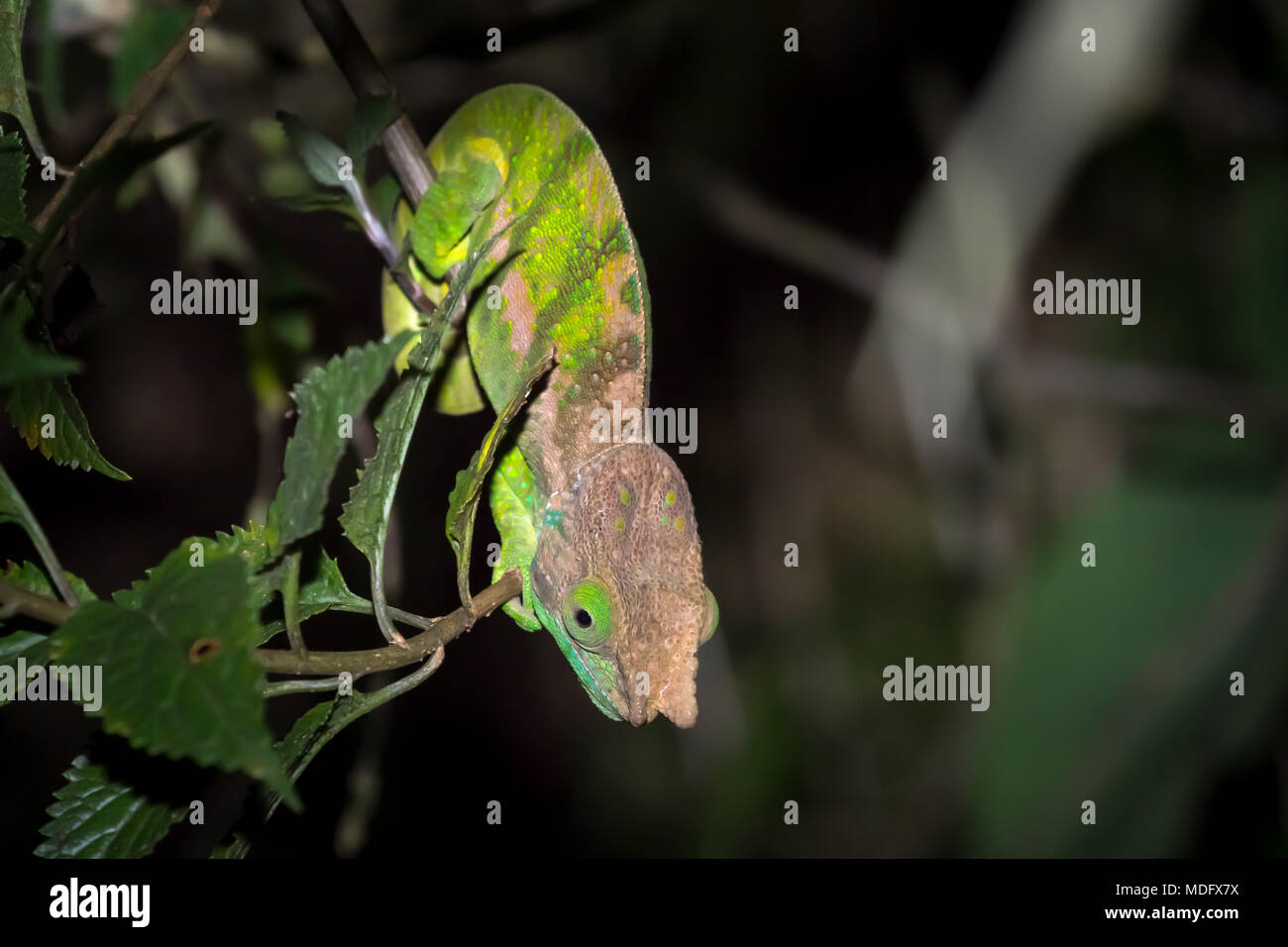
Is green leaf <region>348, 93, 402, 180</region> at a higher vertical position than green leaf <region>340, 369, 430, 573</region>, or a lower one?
higher

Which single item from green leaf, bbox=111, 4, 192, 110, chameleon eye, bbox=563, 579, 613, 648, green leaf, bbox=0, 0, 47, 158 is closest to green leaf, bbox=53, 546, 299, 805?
chameleon eye, bbox=563, 579, 613, 648

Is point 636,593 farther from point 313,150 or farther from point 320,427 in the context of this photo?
point 313,150

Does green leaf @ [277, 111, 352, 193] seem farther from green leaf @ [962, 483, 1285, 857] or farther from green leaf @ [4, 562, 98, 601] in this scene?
green leaf @ [962, 483, 1285, 857]

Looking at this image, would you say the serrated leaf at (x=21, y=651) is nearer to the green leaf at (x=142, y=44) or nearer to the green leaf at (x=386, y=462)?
the green leaf at (x=386, y=462)

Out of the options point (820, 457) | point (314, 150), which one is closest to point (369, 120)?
point (314, 150)

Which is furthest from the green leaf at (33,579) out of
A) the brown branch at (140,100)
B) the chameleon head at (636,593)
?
the chameleon head at (636,593)

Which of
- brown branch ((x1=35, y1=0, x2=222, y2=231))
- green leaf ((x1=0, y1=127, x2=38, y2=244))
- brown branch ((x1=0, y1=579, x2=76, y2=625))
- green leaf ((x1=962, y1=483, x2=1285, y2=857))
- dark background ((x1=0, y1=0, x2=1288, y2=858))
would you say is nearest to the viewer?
brown branch ((x1=0, y1=579, x2=76, y2=625))
